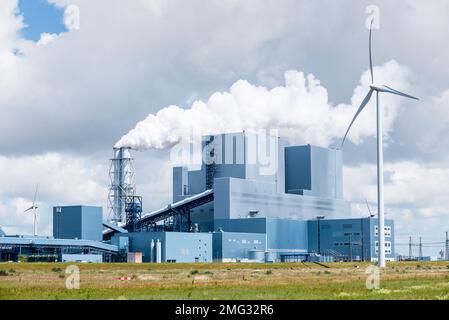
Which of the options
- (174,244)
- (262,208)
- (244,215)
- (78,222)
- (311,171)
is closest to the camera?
(174,244)

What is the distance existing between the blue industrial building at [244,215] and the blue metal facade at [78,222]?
171 mm

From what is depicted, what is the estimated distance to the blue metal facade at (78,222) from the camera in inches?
5310

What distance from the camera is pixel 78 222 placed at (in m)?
135

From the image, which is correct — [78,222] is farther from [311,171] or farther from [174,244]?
[311,171]

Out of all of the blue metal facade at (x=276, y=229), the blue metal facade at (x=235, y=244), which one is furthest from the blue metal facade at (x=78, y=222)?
the blue metal facade at (x=276, y=229)

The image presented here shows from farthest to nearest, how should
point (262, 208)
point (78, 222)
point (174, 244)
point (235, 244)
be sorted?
point (262, 208), point (235, 244), point (78, 222), point (174, 244)

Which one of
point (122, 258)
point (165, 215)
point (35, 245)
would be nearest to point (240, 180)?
point (165, 215)

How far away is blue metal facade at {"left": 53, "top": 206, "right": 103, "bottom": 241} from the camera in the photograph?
135m

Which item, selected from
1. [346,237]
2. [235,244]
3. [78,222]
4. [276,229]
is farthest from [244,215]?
[78,222]

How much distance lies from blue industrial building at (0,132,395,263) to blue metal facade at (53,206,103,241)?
0.17 metres

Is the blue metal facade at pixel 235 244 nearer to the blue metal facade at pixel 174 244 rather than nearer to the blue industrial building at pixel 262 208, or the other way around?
the blue industrial building at pixel 262 208

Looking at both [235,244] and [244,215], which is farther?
[244,215]

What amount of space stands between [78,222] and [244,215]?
106ft

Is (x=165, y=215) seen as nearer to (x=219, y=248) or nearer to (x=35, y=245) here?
(x=219, y=248)
